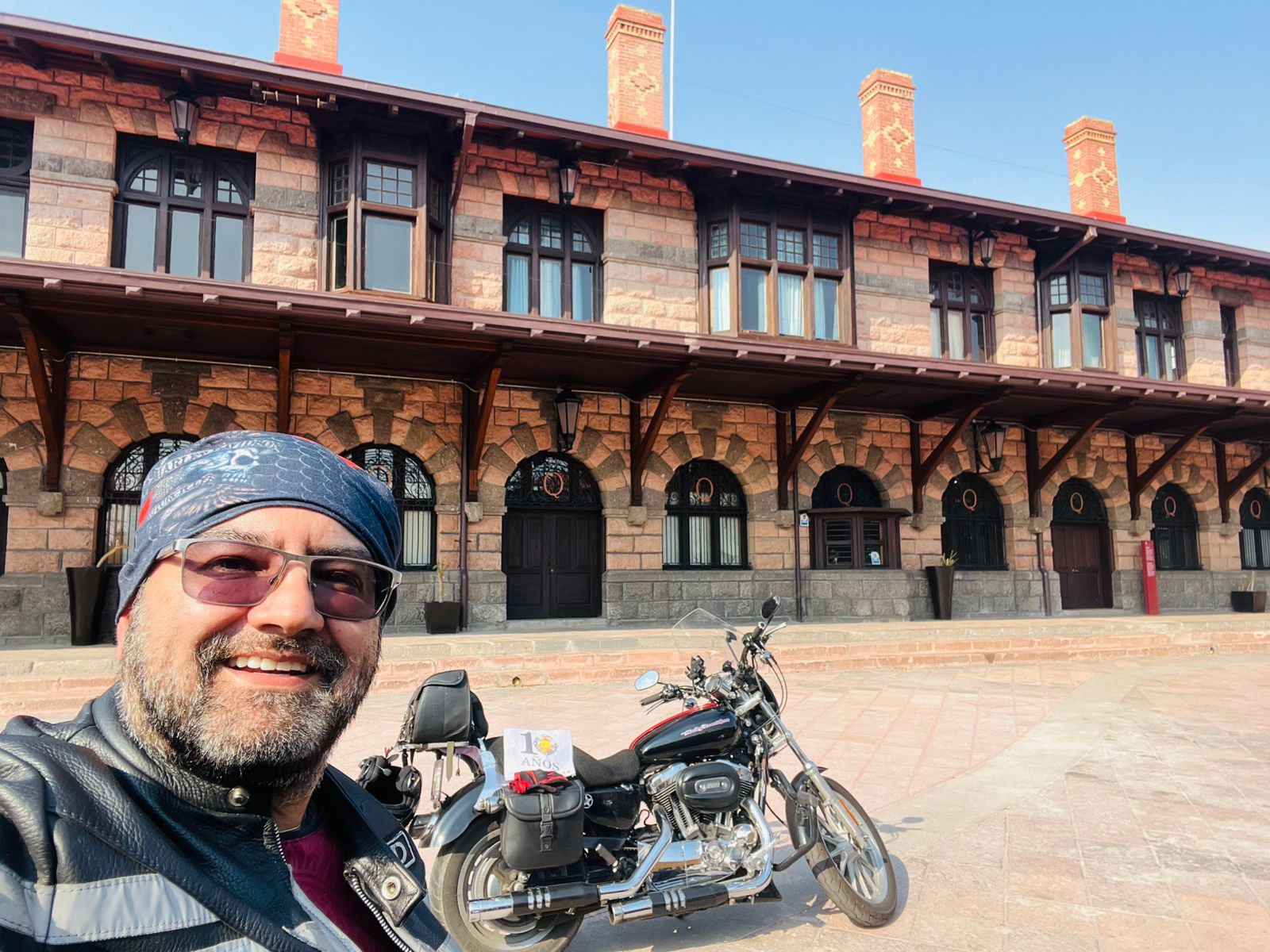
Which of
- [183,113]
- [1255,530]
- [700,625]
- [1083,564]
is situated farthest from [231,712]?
Answer: [1255,530]

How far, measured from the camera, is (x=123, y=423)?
9.83 meters

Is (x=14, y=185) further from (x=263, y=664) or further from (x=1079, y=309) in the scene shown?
(x=1079, y=309)

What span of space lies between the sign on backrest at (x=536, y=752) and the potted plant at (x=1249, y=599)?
17193 mm

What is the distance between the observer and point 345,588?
1138 mm

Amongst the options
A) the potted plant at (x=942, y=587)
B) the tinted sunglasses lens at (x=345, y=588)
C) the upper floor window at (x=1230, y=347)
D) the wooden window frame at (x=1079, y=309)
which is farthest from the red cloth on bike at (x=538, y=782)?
the upper floor window at (x=1230, y=347)

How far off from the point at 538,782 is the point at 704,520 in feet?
32.3

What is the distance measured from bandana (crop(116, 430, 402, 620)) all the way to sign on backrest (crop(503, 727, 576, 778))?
1973mm

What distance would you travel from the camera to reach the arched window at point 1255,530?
16312 millimetres

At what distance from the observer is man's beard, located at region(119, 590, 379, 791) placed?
0.93 metres

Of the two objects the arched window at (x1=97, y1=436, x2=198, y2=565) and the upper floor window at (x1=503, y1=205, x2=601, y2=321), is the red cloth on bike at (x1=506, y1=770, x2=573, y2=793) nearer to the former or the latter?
the arched window at (x1=97, y1=436, x2=198, y2=565)

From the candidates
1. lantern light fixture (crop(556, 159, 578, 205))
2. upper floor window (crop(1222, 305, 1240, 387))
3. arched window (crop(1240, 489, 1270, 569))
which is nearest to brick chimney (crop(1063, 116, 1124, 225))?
upper floor window (crop(1222, 305, 1240, 387))

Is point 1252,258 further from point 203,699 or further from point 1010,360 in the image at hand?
point 203,699

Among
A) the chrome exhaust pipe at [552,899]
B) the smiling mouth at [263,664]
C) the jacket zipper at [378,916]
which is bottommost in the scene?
the chrome exhaust pipe at [552,899]

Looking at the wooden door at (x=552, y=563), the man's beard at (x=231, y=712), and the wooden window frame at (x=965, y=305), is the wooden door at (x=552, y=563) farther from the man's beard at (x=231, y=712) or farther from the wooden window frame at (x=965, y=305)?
the man's beard at (x=231, y=712)
